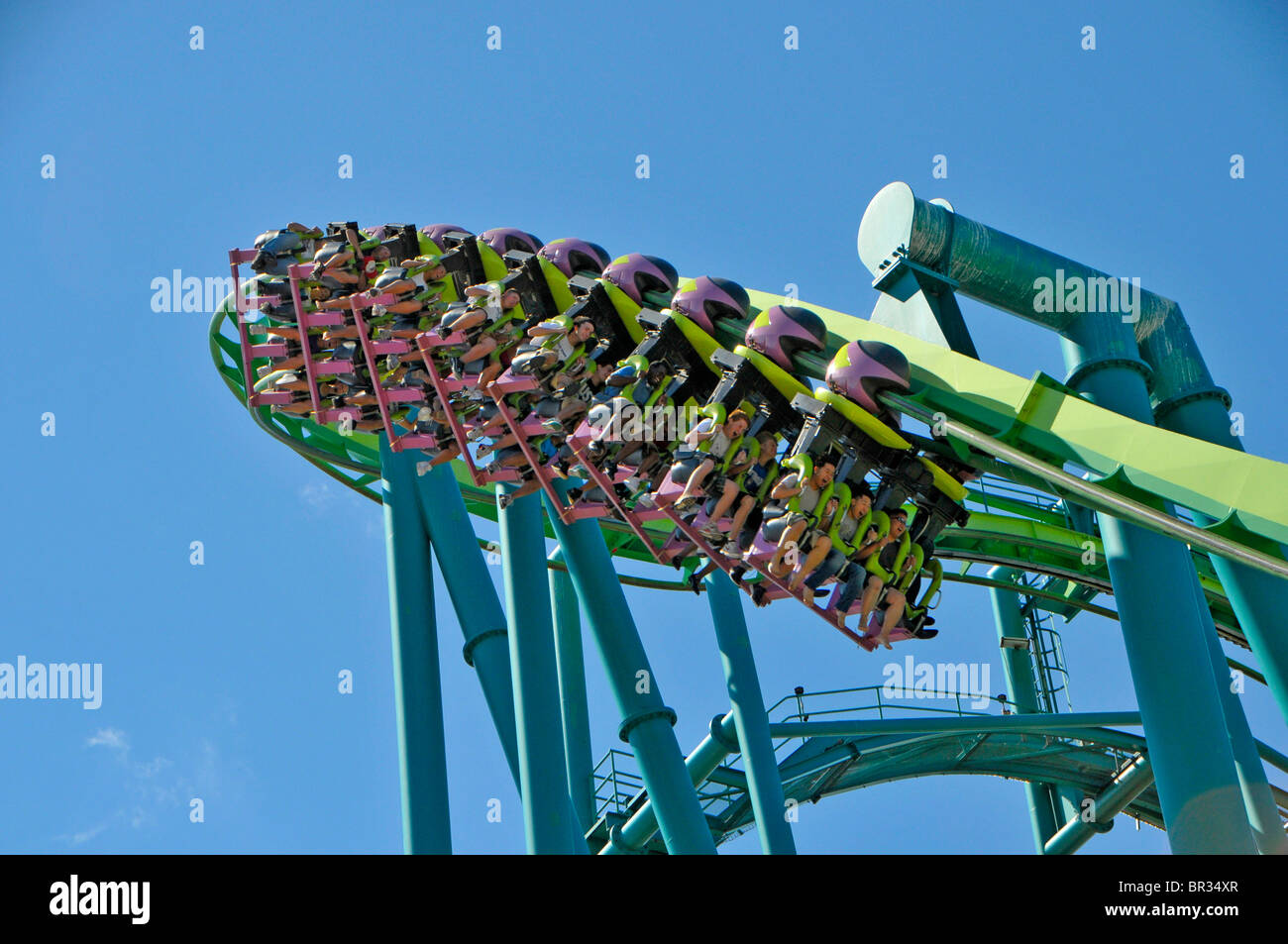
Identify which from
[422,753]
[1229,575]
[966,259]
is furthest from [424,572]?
[1229,575]

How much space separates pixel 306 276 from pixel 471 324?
99 centimetres

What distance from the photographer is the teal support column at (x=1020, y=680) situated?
12.0 m

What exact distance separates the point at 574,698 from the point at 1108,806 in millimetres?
4309

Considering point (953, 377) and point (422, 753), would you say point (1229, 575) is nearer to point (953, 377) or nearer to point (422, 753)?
point (953, 377)

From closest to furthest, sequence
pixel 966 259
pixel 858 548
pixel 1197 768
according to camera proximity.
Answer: pixel 1197 768
pixel 858 548
pixel 966 259

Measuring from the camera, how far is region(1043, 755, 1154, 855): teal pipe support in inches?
437

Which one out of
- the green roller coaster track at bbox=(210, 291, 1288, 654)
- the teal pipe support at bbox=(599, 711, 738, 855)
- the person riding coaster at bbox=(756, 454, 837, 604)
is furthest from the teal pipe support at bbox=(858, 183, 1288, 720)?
the teal pipe support at bbox=(599, 711, 738, 855)

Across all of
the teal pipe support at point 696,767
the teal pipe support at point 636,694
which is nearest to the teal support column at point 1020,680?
the teal pipe support at point 696,767

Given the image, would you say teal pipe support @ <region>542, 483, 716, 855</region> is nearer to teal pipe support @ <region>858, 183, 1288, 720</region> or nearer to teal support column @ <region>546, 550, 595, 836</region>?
teal support column @ <region>546, 550, 595, 836</region>

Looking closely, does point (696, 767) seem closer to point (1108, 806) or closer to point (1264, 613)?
point (1108, 806)

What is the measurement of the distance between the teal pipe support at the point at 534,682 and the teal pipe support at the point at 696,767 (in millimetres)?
2284

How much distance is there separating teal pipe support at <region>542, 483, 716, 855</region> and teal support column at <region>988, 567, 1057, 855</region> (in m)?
4.99
